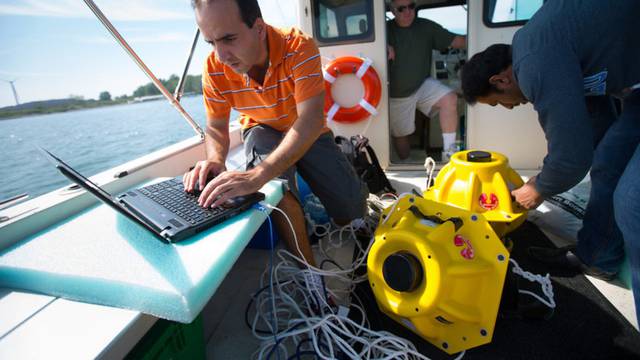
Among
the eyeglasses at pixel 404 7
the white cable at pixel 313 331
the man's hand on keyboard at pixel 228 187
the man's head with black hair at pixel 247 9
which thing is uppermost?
the eyeglasses at pixel 404 7

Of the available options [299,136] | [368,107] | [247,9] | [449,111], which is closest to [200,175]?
[299,136]

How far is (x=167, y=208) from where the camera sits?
0.82 metres

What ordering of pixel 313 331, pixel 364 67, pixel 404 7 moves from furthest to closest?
pixel 404 7 → pixel 364 67 → pixel 313 331

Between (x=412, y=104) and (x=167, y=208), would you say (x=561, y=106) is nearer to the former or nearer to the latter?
(x=167, y=208)

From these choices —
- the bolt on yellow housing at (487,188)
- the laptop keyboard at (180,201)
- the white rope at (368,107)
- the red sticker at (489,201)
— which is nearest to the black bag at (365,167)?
the white rope at (368,107)

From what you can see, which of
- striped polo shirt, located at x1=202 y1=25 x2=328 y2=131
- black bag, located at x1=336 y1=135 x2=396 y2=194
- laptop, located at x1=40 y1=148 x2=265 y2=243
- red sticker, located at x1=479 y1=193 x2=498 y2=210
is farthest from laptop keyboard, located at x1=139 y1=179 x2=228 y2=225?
black bag, located at x1=336 y1=135 x2=396 y2=194

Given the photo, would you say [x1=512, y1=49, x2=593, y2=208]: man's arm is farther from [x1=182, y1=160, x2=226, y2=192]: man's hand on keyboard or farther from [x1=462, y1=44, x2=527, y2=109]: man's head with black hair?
[x1=182, y1=160, x2=226, y2=192]: man's hand on keyboard

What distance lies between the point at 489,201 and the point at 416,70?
1.57 meters

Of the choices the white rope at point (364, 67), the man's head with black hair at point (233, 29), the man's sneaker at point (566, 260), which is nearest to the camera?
the man's head with black hair at point (233, 29)

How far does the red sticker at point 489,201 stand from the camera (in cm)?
143

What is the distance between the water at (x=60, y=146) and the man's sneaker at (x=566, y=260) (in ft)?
5.49

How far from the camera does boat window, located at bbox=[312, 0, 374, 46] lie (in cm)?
239

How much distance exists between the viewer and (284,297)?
1.21 meters

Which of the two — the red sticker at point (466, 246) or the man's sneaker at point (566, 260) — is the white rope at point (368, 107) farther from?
the red sticker at point (466, 246)
